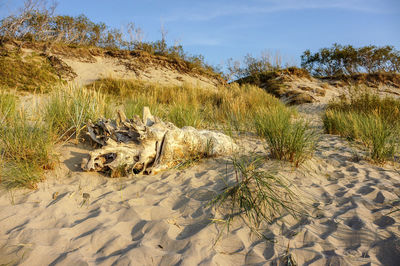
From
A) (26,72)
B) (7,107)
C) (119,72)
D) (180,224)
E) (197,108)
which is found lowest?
(180,224)

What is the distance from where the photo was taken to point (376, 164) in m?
3.04

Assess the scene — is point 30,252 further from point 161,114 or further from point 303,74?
point 303,74

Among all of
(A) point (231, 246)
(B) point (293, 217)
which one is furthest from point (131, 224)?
(B) point (293, 217)

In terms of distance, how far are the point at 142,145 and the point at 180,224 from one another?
1228mm

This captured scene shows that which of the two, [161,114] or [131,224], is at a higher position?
[161,114]

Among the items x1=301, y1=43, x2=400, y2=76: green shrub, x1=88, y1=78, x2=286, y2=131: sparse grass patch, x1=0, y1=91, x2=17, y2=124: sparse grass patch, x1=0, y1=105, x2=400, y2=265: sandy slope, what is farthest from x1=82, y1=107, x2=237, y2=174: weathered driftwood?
x1=301, y1=43, x2=400, y2=76: green shrub

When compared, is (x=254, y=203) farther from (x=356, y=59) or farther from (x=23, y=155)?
(x=356, y=59)

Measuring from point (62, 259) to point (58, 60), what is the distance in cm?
1055

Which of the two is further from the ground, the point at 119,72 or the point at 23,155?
the point at 119,72

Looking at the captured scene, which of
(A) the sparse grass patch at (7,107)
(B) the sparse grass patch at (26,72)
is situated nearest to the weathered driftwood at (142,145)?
(A) the sparse grass patch at (7,107)

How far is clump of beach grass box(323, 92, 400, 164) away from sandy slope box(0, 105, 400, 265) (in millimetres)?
626

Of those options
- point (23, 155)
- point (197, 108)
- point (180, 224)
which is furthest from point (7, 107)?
point (180, 224)

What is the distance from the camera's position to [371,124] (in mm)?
3777

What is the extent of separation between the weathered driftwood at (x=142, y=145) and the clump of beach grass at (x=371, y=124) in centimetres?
216
